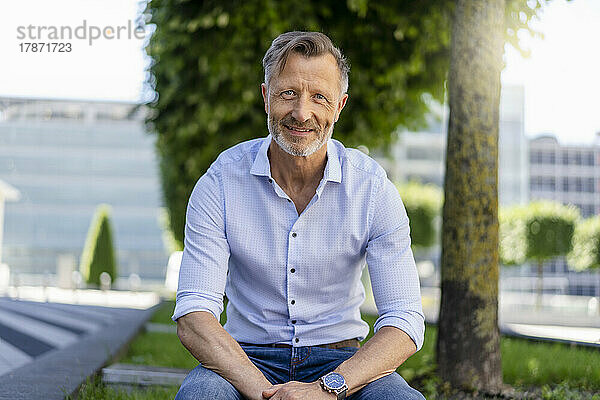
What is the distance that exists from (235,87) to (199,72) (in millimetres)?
571

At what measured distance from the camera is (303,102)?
7.81 ft

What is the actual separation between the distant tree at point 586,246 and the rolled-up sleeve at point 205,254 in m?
25.5

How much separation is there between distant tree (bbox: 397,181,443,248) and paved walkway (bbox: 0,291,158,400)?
44.2 ft

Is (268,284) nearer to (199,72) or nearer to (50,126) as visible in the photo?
(199,72)

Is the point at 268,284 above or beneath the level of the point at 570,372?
above

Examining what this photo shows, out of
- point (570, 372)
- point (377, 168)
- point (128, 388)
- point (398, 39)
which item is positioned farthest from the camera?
point (398, 39)

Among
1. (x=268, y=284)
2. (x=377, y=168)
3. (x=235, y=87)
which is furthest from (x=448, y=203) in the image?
(x=235, y=87)

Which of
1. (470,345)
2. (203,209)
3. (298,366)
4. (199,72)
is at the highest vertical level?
(199,72)

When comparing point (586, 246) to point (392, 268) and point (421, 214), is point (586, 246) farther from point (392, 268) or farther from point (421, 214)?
point (392, 268)

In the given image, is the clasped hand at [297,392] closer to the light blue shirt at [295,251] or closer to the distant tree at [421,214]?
the light blue shirt at [295,251]

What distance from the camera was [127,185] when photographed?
207ft

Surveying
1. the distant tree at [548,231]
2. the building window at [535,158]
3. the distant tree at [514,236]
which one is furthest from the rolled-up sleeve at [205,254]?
the building window at [535,158]

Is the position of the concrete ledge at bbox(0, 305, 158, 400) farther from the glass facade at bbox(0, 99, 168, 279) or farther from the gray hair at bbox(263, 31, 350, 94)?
the glass facade at bbox(0, 99, 168, 279)

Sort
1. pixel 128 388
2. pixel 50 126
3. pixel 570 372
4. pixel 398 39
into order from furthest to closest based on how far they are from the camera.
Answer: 1. pixel 50 126
2. pixel 398 39
3. pixel 570 372
4. pixel 128 388
